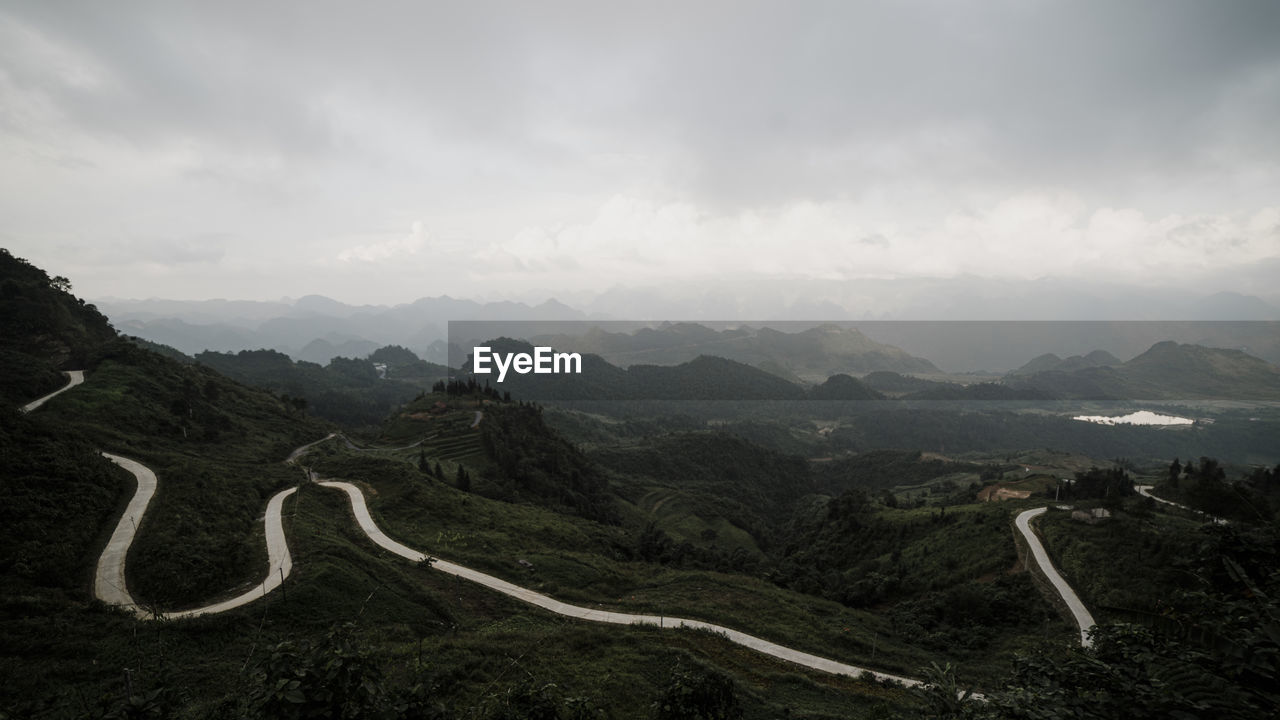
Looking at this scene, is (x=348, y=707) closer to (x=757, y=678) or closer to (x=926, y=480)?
(x=757, y=678)

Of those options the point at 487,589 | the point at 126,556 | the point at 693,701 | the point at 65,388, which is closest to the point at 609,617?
the point at 487,589

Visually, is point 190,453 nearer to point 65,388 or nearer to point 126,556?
point 65,388

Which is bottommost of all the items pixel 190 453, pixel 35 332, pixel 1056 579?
pixel 1056 579

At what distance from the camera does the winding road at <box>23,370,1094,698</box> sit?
76.1 feet

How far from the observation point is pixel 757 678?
21.1 meters

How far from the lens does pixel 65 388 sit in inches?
2064

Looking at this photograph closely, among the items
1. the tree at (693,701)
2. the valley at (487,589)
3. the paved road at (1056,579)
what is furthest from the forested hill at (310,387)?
the paved road at (1056,579)

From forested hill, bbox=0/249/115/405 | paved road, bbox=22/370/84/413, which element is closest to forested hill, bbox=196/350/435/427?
forested hill, bbox=0/249/115/405

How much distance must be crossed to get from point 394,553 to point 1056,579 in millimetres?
46663

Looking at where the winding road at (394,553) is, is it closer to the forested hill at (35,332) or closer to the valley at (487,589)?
the valley at (487,589)

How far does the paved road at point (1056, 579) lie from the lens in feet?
98.8

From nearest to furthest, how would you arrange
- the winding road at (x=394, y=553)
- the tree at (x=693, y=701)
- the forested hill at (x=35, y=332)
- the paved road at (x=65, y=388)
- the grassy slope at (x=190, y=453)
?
the tree at (x=693, y=701) < the winding road at (x=394, y=553) < the grassy slope at (x=190, y=453) < the paved road at (x=65, y=388) < the forested hill at (x=35, y=332)

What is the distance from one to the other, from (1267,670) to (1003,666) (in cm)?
2778

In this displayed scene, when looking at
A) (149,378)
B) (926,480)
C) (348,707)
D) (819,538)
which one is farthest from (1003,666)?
(926,480)
